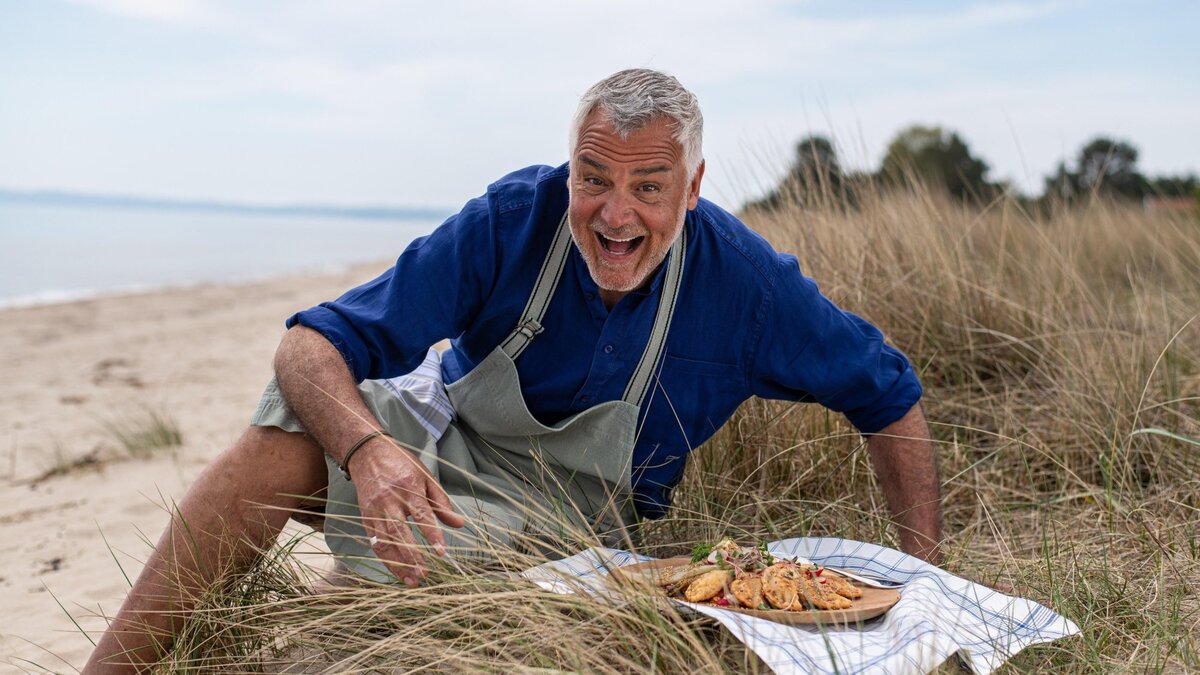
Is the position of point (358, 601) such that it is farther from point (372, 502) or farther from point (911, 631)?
point (911, 631)

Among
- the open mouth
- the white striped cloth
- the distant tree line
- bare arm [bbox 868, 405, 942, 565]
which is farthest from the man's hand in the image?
the distant tree line

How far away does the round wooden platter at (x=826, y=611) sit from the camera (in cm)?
196

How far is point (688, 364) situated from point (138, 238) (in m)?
37.8

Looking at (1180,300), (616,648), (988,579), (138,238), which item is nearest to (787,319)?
(988,579)

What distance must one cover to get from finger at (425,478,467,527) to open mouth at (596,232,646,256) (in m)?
0.69

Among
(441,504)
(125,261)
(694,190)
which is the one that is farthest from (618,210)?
(125,261)

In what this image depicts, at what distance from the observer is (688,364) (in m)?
2.55

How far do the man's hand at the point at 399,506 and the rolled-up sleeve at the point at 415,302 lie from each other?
0.97 ft

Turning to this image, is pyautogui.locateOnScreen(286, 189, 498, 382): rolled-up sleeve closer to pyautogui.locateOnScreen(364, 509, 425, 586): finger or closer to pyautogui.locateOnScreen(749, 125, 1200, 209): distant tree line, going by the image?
pyautogui.locateOnScreen(364, 509, 425, 586): finger

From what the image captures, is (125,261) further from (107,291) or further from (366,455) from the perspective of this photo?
(366,455)

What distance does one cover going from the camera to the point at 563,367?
2.54 metres

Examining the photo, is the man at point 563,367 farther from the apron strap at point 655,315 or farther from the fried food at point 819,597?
the fried food at point 819,597

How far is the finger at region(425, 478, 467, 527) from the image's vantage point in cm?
209

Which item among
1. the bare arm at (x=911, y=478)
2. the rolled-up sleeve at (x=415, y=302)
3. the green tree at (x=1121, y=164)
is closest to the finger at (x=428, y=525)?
the rolled-up sleeve at (x=415, y=302)
